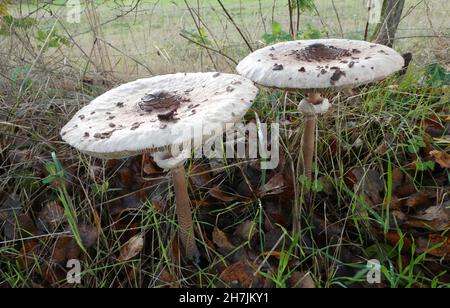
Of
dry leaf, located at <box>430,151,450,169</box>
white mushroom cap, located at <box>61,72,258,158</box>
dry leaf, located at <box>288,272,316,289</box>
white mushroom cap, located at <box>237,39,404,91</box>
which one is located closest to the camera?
white mushroom cap, located at <box>61,72,258,158</box>

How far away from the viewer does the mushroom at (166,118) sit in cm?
164

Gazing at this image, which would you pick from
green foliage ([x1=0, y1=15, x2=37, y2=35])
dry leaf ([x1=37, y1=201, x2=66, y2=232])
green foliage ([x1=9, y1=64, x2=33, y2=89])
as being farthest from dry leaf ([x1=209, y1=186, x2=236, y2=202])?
green foliage ([x1=0, y1=15, x2=37, y2=35])

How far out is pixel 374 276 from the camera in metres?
1.98

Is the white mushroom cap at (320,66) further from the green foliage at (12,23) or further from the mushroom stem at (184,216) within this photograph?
the green foliage at (12,23)

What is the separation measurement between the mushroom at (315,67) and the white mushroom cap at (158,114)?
13 centimetres

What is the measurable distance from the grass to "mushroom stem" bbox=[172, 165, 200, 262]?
0.07 metres

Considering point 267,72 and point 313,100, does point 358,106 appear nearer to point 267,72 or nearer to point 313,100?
point 313,100

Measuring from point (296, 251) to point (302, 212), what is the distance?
29 centimetres

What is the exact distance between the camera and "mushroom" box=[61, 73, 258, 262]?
5.38ft

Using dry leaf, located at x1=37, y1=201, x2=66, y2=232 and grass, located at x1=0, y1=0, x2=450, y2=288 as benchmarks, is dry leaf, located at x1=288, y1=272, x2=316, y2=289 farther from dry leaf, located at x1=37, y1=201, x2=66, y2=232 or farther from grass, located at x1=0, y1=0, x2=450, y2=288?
dry leaf, located at x1=37, y1=201, x2=66, y2=232

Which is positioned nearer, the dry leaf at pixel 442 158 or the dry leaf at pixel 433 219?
the dry leaf at pixel 433 219

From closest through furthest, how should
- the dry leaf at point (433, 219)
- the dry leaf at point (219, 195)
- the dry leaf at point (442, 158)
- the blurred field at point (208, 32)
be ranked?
1. the dry leaf at point (433, 219)
2. the dry leaf at point (442, 158)
3. the dry leaf at point (219, 195)
4. the blurred field at point (208, 32)

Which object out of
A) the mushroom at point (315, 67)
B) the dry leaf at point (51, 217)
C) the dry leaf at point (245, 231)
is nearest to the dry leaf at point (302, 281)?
the dry leaf at point (245, 231)
